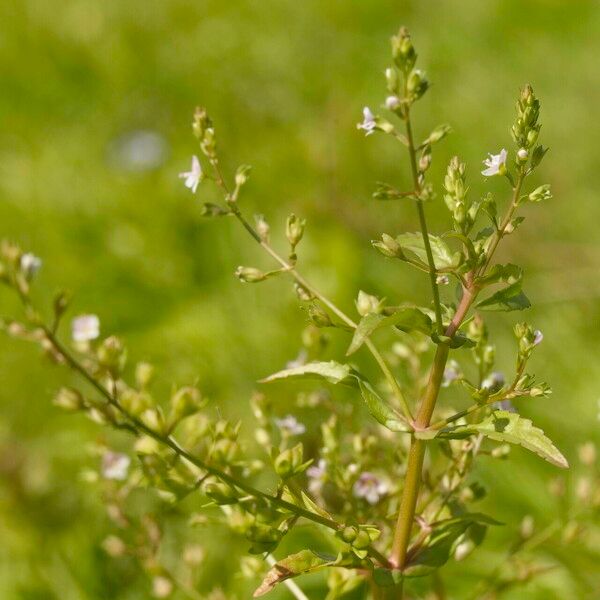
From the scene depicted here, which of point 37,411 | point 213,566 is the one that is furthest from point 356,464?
point 37,411

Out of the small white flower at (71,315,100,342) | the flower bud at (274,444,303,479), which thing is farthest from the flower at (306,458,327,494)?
the small white flower at (71,315,100,342)

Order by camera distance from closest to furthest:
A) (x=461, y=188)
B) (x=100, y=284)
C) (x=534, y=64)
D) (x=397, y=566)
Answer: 1. (x=461, y=188)
2. (x=397, y=566)
3. (x=100, y=284)
4. (x=534, y=64)

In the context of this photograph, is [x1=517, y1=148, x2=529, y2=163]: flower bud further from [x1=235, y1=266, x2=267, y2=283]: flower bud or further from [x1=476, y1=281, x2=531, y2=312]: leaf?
[x1=235, y1=266, x2=267, y2=283]: flower bud

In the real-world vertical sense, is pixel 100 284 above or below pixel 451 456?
above

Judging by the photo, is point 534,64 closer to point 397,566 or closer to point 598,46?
point 598,46

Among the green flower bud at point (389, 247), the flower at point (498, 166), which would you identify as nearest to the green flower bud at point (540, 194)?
the flower at point (498, 166)

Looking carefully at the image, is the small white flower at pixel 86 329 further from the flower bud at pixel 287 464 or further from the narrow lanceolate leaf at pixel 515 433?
the narrow lanceolate leaf at pixel 515 433

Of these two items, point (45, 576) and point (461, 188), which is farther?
point (45, 576)

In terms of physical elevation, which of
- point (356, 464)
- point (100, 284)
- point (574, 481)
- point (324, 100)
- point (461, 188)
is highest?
point (324, 100)
